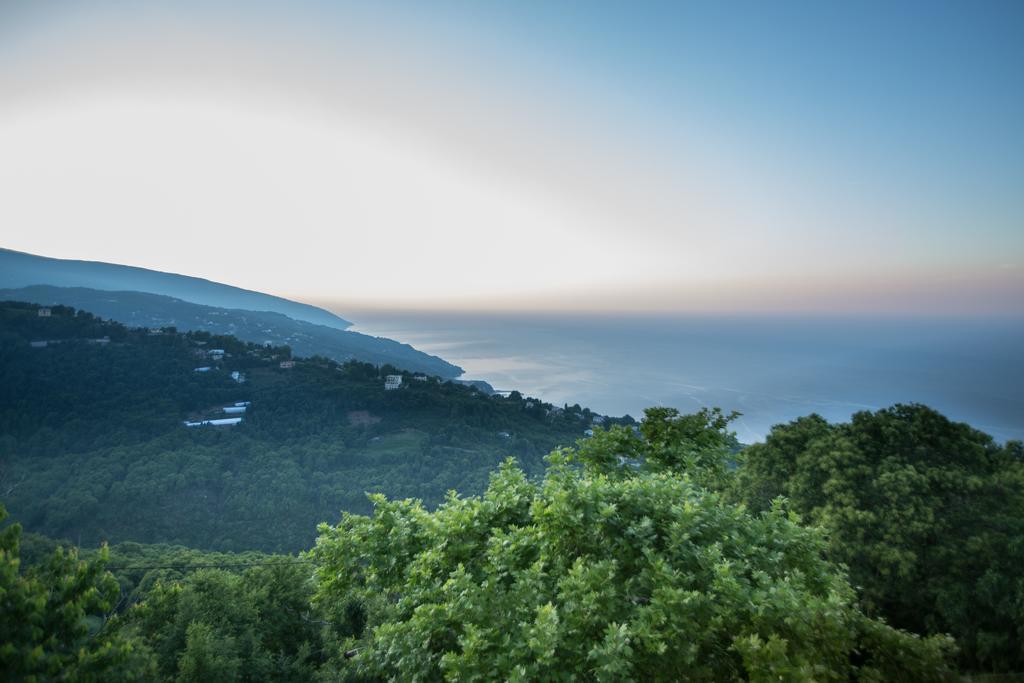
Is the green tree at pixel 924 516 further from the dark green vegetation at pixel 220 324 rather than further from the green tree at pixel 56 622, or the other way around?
the dark green vegetation at pixel 220 324

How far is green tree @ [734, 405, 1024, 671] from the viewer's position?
309 inches

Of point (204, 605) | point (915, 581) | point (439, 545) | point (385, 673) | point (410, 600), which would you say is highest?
point (439, 545)

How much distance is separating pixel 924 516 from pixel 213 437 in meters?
50.6

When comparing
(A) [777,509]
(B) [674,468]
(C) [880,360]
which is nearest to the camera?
(A) [777,509]

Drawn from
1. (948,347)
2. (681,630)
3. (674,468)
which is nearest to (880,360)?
(948,347)

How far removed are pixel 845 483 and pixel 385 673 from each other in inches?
414

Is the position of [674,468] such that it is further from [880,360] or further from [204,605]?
[880,360]

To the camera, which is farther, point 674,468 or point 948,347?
point 948,347

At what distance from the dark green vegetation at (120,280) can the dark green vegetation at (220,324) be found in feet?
94.1

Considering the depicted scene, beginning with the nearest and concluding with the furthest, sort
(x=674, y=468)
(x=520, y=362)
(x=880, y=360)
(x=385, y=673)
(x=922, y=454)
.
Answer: (x=385, y=673)
(x=674, y=468)
(x=922, y=454)
(x=880, y=360)
(x=520, y=362)

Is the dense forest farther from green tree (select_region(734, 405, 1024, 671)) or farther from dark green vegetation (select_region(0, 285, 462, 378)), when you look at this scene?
dark green vegetation (select_region(0, 285, 462, 378))

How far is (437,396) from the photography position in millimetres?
52031

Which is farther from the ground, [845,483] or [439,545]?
[439,545]

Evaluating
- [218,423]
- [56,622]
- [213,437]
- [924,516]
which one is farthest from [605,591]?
[218,423]
